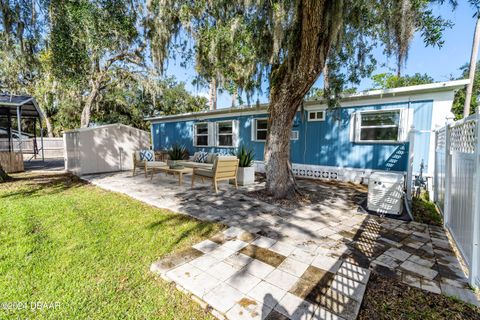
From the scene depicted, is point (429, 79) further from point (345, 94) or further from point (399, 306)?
point (399, 306)

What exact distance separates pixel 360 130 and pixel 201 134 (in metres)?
6.91

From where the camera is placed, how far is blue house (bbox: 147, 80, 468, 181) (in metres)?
5.64

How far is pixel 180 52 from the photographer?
22.7 ft

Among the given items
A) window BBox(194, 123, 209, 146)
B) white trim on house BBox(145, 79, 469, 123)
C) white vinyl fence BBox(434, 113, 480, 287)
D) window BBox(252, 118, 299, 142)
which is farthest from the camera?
window BBox(194, 123, 209, 146)

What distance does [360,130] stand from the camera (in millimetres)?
6652

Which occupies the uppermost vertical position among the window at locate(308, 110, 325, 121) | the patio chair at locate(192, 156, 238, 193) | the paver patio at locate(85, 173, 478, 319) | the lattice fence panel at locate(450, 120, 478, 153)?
the window at locate(308, 110, 325, 121)

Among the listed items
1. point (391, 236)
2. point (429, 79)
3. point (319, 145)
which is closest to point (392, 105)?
point (319, 145)

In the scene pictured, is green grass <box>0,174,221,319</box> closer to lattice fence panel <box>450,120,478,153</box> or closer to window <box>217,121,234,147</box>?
lattice fence panel <box>450,120,478,153</box>

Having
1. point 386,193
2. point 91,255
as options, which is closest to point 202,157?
point 91,255

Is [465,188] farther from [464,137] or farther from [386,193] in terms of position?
[386,193]

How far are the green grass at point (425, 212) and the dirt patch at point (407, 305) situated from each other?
231 centimetres

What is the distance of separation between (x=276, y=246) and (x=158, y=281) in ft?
4.60

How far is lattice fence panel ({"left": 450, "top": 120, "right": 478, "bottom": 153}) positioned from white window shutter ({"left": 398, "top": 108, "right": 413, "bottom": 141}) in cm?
320

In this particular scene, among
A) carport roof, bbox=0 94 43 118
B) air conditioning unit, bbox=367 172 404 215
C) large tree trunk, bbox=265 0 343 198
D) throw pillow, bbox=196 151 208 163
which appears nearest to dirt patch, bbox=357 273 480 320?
air conditioning unit, bbox=367 172 404 215
